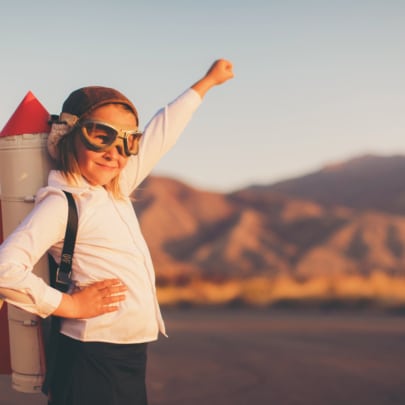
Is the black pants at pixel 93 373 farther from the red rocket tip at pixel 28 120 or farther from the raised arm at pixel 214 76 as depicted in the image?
the raised arm at pixel 214 76

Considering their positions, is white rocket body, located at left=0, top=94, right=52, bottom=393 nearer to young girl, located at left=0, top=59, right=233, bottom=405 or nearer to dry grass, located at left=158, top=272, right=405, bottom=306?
young girl, located at left=0, top=59, right=233, bottom=405

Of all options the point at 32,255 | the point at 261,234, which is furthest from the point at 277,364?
the point at 261,234

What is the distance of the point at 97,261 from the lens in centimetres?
252

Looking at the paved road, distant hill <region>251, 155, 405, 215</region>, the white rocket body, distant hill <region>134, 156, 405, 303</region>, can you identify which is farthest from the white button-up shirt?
distant hill <region>251, 155, 405, 215</region>

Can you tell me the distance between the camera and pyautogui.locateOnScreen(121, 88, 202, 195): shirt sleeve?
2.94 metres

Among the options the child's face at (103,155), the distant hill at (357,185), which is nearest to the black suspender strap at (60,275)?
the child's face at (103,155)

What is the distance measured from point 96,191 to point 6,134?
41 cm

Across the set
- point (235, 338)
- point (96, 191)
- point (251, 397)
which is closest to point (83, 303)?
point (96, 191)

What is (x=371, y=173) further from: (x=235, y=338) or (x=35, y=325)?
(x=35, y=325)

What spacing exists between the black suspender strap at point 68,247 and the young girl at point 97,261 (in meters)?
0.02

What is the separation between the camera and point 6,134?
8.88 ft

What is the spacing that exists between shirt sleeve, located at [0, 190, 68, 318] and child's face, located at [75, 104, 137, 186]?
204mm

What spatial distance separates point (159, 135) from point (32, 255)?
86 cm

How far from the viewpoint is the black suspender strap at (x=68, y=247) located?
2441 mm
